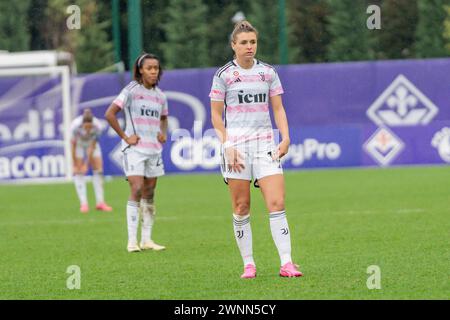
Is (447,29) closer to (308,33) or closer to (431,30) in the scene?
(431,30)

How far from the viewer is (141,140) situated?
12.6 m

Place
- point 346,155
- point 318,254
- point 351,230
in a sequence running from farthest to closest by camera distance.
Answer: point 346,155 → point 351,230 → point 318,254

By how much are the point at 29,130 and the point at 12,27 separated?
14.3ft

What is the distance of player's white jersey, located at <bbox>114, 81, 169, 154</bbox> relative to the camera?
12.5 meters

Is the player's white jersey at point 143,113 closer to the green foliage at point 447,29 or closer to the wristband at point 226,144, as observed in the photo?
the wristband at point 226,144

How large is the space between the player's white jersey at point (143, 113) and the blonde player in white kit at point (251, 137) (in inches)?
126

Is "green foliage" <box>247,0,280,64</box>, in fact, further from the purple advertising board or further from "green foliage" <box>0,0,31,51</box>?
"green foliage" <box>0,0,31,51</box>

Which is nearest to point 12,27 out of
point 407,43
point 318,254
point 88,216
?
point 407,43

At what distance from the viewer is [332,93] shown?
28.8 metres

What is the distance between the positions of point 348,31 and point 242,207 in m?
20.2

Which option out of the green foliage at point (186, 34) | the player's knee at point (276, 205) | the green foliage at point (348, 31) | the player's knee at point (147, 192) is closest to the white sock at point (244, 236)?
the player's knee at point (276, 205)

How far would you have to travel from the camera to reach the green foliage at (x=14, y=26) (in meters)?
30.8

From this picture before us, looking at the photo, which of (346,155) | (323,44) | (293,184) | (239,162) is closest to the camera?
(239,162)
